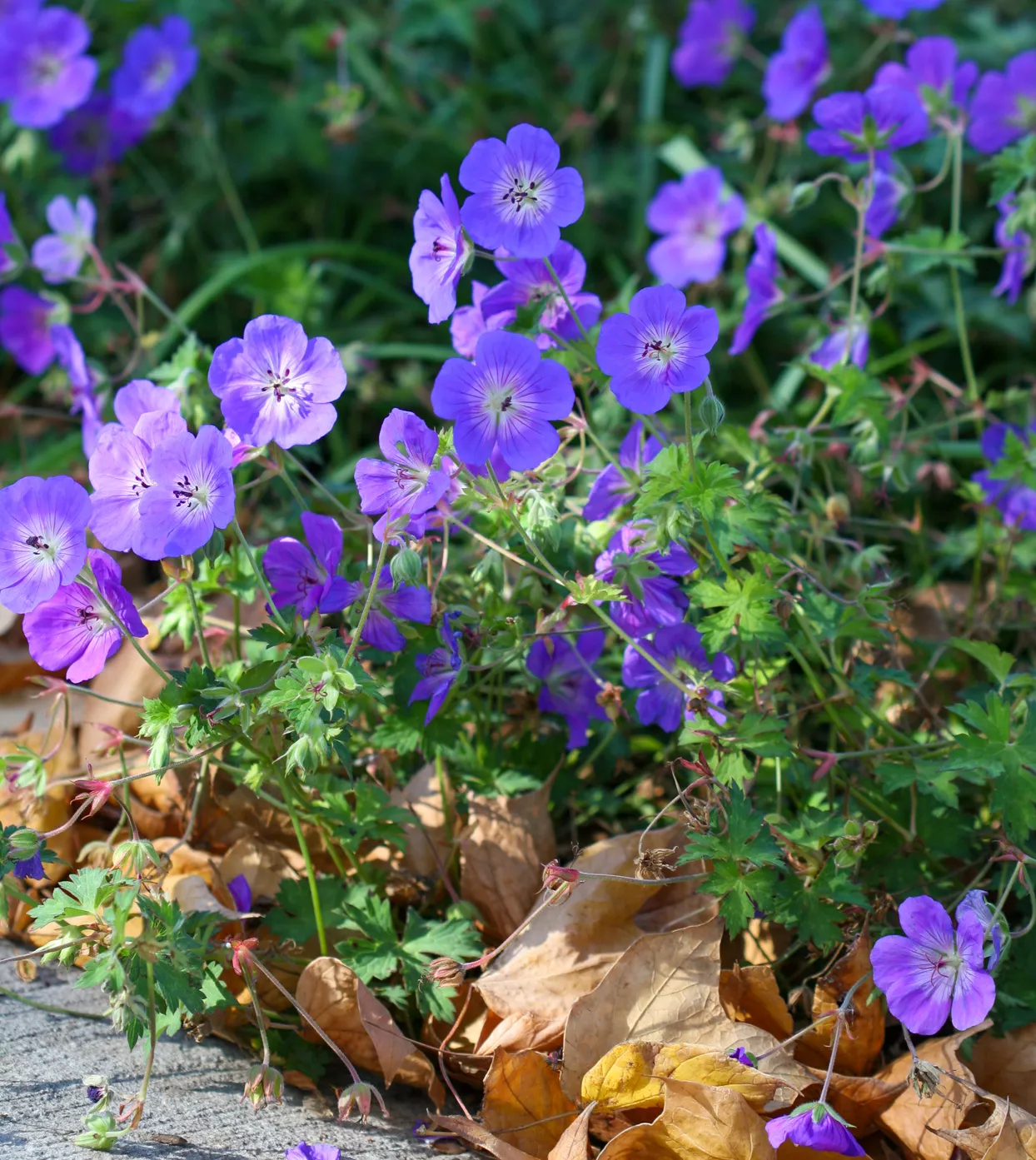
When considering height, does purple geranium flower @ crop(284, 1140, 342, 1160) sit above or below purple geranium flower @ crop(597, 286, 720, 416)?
below

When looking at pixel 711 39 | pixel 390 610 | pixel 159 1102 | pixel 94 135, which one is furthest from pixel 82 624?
pixel 711 39

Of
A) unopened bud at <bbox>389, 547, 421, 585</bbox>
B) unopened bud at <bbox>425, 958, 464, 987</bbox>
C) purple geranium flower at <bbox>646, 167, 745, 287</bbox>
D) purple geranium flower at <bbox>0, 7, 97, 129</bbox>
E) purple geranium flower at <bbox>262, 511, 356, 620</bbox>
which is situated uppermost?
purple geranium flower at <bbox>0, 7, 97, 129</bbox>

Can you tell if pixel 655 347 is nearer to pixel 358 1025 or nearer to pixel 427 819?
pixel 427 819

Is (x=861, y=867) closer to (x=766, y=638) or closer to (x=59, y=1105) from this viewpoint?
A: (x=766, y=638)

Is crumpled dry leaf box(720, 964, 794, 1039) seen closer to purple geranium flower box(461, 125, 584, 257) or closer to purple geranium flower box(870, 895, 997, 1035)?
purple geranium flower box(870, 895, 997, 1035)

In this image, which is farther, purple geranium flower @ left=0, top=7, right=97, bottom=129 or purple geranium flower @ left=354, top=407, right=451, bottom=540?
purple geranium flower @ left=0, top=7, right=97, bottom=129

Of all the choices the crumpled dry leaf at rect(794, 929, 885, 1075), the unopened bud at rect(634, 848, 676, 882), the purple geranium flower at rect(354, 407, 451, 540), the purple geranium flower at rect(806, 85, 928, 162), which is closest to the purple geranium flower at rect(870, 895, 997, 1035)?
the crumpled dry leaf at rect(794, 929, 885, 1075)
